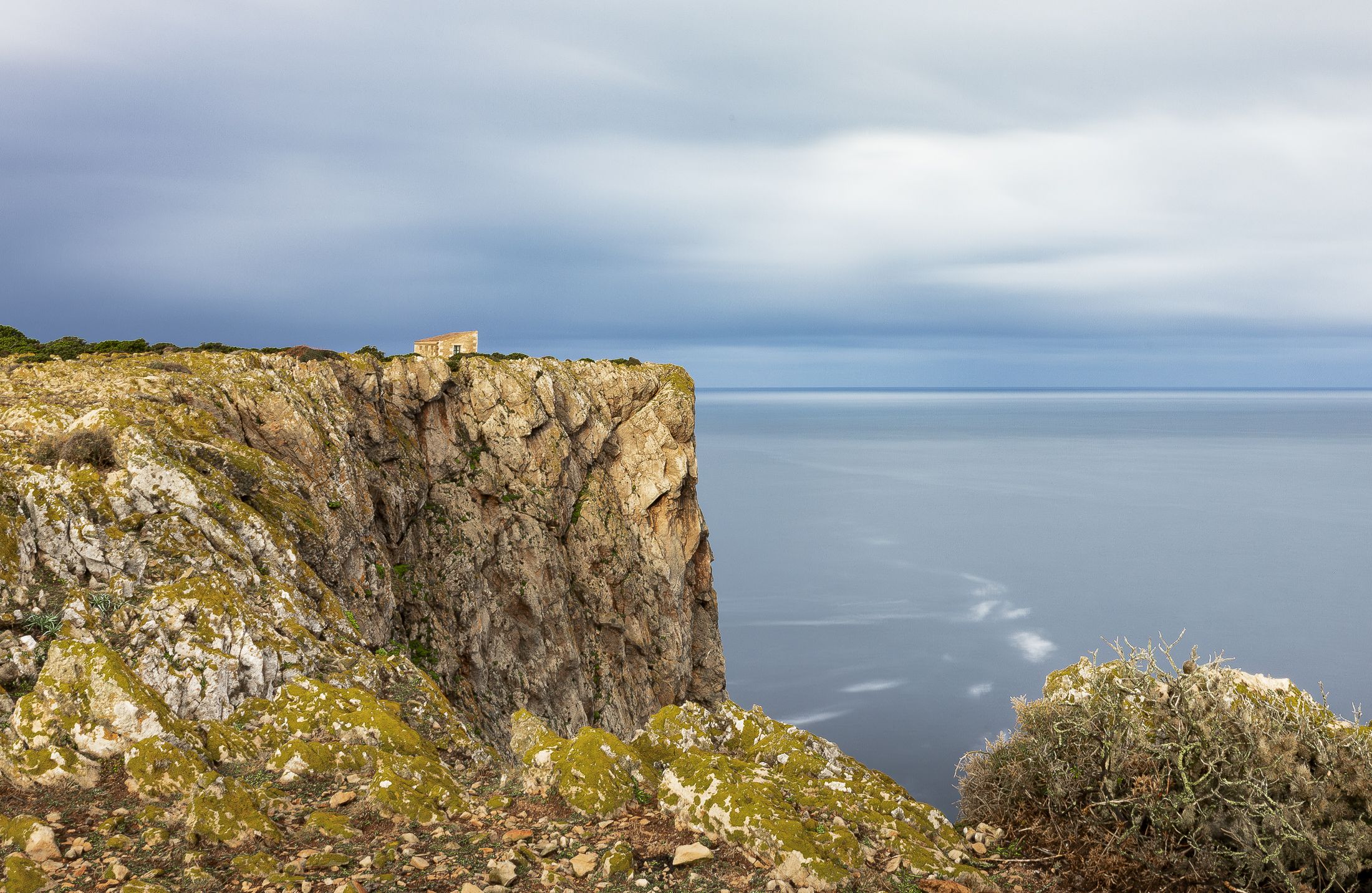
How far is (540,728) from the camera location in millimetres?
11320

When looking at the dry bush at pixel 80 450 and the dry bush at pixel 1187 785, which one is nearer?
the dry bush at pixel 1187 785

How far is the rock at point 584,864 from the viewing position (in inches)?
320

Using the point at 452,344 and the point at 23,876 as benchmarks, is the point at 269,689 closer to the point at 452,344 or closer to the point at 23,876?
the point at 23,876

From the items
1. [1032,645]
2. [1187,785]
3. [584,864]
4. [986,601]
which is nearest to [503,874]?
[584,864]

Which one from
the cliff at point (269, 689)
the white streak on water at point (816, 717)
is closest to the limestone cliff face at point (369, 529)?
the cliff at point (269, 689)

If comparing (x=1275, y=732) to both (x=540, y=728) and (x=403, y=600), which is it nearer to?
(x=540, y=728)

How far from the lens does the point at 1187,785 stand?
325 inches

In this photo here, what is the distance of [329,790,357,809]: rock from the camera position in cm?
930

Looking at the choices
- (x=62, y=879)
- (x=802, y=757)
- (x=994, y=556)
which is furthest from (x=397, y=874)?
(x=994, y=556)

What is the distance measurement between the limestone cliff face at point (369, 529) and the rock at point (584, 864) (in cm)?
636

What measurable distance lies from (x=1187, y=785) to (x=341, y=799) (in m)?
9.92

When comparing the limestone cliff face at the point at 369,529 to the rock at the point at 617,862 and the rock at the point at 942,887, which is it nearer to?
the rock at the point at 617,862

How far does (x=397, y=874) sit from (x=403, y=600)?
2146 cm

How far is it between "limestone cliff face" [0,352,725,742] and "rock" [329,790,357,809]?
3229mm
